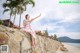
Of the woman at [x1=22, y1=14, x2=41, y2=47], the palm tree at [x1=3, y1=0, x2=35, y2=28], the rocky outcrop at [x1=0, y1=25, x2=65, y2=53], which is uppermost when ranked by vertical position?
the palm tree at [x1=3, y1=0, x2=35, y2=28]

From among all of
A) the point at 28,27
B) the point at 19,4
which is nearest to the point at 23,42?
the point at 28,27

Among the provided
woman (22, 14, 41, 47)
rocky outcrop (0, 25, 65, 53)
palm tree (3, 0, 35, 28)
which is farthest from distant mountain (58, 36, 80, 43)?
palm tree (3, 0, 35, 28)

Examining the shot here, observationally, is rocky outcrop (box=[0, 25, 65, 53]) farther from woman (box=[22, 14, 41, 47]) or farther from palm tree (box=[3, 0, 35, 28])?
palm tree (box=[3, 0, 35, 28])

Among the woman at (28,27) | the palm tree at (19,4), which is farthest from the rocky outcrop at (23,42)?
the palm tree at (19,4)

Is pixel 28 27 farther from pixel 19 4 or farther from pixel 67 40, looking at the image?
pixel 67 40

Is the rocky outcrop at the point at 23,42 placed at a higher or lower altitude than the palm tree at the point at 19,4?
lower

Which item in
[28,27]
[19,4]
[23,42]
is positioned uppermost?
[19,4]

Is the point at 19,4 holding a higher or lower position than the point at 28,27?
higher

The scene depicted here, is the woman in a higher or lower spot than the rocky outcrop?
higher

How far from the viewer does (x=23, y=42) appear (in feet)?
→ 4.57

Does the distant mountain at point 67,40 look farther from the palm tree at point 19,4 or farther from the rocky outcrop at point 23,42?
the palm tree at point 19,4

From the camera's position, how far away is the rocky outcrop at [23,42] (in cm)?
138

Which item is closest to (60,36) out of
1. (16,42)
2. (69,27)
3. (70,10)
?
(69,27)

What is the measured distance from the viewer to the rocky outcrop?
1.38 m
